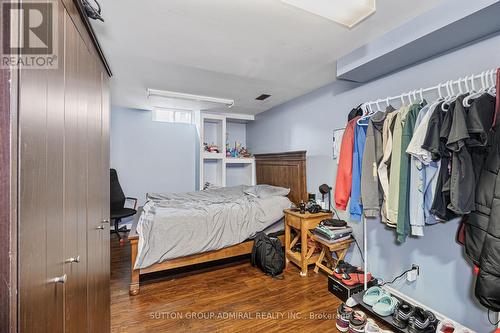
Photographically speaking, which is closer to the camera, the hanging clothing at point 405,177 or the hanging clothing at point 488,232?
the hanging clothing at point 488,232

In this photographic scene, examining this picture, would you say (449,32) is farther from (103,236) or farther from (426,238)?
(103,236)

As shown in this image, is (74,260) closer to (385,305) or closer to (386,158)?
(386,158)

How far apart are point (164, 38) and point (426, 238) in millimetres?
2706

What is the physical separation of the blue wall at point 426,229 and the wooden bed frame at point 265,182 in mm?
168

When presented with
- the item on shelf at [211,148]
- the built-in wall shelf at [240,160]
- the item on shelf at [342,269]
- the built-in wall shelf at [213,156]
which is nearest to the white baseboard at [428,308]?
the item on shelf at [342,269]

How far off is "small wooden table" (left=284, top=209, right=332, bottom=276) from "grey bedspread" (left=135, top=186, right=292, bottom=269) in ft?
0.83

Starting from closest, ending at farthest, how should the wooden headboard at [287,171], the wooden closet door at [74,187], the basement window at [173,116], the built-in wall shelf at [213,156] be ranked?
1. the wooden closet door at [74,187]
2. the wooden headboard at [287,171]
3. the built-in wall shelf at [213,156]
4. the basement window at [173,116]

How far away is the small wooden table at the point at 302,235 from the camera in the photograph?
8.36 feet

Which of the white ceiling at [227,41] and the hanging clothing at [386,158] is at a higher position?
the white ceiling at [227,41]

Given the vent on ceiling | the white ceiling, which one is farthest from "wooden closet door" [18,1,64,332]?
the vent on ceiling

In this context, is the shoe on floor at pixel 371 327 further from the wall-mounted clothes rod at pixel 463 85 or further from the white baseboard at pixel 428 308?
the wall-mounted clothes rod at pixel 463 85

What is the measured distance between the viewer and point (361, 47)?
1910 millimetres

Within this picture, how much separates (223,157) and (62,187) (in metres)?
3.63

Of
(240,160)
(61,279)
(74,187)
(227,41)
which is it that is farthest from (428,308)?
(240,160)
